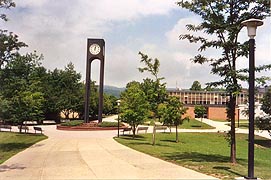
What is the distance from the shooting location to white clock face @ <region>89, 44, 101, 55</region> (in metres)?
30.6

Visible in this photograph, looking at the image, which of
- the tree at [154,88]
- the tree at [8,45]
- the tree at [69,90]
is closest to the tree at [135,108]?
the tree at [154,88]

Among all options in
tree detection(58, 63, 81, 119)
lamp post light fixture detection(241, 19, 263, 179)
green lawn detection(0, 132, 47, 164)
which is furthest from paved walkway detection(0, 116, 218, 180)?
tree detection(58, 63, 81, 119)

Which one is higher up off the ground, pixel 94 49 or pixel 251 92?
pixel 94 49

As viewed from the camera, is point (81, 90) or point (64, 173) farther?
point (81, 90)

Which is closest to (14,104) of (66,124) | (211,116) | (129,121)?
(66,124)

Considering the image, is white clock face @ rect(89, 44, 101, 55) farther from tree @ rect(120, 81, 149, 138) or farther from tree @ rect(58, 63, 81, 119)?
tree @ rect(120, 81, 149, 138)

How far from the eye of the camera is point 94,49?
101 ft

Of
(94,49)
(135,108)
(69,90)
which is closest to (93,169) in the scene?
(135,108)

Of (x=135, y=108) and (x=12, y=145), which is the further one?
(x=135, y=108)

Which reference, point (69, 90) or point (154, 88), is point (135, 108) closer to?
point (154, 88)

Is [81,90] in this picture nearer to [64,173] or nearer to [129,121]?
[129,121]

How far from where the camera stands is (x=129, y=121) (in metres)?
21.2

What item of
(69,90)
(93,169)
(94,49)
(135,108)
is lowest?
(93,169)

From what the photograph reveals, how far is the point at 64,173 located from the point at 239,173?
156 inches
